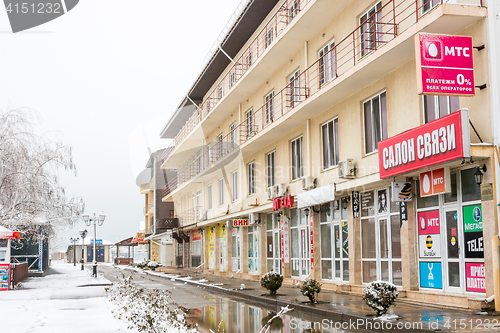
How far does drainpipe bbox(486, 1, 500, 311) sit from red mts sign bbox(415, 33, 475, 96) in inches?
15.7

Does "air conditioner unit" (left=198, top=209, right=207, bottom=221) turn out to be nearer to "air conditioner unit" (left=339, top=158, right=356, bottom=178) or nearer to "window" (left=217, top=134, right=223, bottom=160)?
"window" (left=217, top=134, right=223, bottom=160)

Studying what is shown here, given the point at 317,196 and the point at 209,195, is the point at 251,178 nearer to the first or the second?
the point at 317,196

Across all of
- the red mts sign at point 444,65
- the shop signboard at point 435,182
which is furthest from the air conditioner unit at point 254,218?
the red mts sign at point 444,65

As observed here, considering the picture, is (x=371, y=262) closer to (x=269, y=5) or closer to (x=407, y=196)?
(x=407, y=196)

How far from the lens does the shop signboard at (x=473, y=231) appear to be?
11.6 m

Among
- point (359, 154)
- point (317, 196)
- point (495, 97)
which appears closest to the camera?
point (495, 97)

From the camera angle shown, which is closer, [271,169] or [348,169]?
[348,169]

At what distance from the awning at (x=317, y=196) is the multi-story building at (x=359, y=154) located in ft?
0.23

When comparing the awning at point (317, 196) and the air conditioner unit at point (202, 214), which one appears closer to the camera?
the awning at point (317, 196)

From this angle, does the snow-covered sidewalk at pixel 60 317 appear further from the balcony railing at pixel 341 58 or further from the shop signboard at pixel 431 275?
the balcony railing at pixel 341 58

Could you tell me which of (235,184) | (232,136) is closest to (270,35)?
(232,136)

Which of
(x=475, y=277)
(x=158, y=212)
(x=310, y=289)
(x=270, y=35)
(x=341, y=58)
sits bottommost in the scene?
(x=310, y=289)

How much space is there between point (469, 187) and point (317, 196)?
671 cm

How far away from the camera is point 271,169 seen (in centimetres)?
2477
